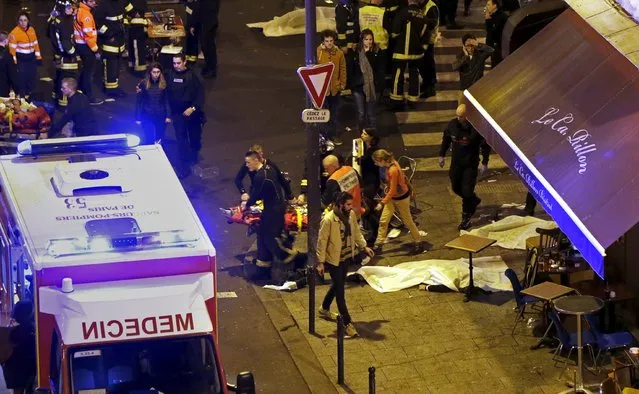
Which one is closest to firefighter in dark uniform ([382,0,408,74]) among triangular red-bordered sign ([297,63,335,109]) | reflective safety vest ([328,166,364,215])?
reflective safety vest ([328,166,364,215])

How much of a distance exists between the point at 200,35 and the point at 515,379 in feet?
41.5

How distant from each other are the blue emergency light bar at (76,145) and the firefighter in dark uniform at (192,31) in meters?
10.8

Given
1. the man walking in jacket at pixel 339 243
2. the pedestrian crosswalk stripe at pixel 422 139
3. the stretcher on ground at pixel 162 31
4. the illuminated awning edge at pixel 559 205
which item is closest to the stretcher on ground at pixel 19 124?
the stretcher on ground at pixel 162 31

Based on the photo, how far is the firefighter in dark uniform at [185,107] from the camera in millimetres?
22719

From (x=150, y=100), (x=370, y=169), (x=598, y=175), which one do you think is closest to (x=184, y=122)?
(x=150, y=100)

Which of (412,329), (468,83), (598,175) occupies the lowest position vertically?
(412,329)

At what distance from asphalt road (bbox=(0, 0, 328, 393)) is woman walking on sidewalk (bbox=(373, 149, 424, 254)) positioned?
201 centimetres

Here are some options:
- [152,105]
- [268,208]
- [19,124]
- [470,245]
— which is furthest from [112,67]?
[470,245]

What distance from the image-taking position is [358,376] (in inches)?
657

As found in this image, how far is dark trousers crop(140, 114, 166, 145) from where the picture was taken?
75.3ft

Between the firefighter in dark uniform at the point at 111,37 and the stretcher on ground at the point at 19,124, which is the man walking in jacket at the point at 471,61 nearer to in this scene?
the stretcher on ground at the point at 19,124

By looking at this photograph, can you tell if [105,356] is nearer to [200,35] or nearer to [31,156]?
[31,156]

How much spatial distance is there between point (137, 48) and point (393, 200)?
888 cm

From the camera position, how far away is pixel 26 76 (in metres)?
25.2
